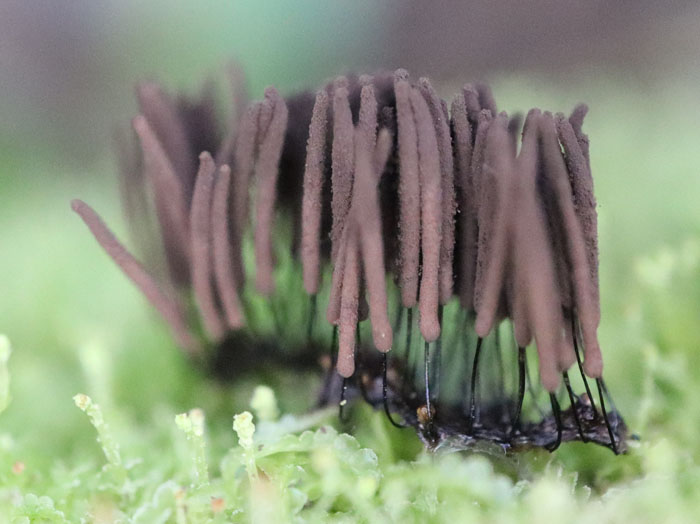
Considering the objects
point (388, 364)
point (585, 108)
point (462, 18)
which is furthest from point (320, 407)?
point (462, 18)

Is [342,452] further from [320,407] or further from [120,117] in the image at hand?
[120,117]

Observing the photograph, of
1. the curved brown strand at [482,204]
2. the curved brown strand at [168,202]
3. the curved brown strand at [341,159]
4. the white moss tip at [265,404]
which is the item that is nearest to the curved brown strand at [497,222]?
the curved brown strand at [482,204]

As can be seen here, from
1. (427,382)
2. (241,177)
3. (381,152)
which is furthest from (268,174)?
(427,382)

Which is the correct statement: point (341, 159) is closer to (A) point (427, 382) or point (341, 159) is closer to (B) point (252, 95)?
(A) point (427, 382)

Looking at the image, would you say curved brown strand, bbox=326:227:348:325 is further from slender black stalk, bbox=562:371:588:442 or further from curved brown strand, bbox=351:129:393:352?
slender black stalk, bbox=562:371:588:442

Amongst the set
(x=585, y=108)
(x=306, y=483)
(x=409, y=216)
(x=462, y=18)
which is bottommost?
(x=306, y=483)
